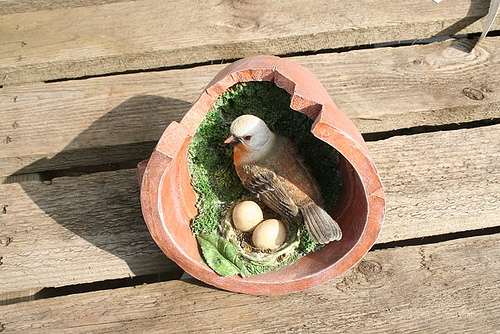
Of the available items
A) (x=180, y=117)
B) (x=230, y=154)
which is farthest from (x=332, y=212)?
(x=180, y=117)

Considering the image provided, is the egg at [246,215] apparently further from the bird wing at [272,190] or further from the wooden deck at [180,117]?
the wooden deck at [180,117]

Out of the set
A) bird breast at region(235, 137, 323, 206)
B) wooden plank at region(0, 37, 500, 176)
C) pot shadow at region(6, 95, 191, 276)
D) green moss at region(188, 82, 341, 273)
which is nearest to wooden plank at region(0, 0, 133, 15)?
wooden plank at region(0, 37, 500, 176)

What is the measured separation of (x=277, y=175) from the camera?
133 cm

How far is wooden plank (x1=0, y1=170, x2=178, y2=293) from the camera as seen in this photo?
4.81ft

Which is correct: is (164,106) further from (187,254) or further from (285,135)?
(187,254)

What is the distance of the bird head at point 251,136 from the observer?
1.27 m

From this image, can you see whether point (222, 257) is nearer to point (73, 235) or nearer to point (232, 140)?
point (232, 140)

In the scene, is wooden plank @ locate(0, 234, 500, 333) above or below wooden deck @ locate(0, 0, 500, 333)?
below

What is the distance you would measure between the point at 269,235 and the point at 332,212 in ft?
0.59

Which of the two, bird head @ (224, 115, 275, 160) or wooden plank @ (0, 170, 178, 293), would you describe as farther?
wooden plank @ (0, 170, 178, 293)

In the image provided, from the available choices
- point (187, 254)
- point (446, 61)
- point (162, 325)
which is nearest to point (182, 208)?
point (187, 254)

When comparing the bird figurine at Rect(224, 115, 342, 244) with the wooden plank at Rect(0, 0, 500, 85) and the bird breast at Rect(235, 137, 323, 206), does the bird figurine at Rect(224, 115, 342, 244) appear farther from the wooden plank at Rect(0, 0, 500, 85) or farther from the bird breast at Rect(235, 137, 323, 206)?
the wooden plank at Rect(0, 0, 500, 85)

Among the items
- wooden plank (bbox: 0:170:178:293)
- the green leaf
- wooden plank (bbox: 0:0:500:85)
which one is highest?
wooden plank (bbox: 0:0:500:85)

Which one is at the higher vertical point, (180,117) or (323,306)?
(180,117)
